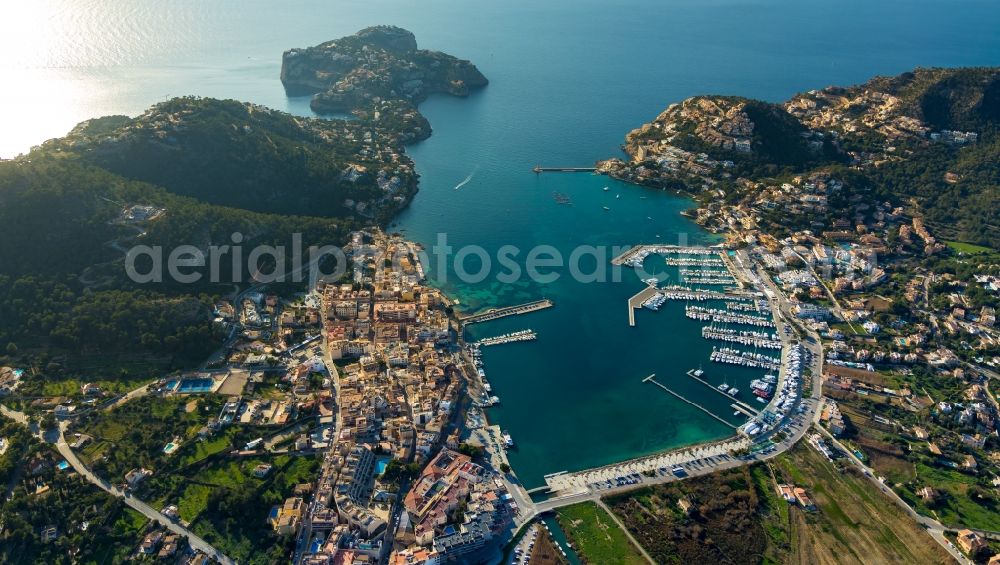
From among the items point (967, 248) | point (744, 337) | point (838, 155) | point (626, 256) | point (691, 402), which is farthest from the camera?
point (838, 155)

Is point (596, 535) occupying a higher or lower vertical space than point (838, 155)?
lower

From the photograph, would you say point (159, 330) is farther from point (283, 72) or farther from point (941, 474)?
point (283, 72)

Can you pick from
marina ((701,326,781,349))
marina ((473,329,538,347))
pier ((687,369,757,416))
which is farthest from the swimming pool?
marina ((701,326,781,349))

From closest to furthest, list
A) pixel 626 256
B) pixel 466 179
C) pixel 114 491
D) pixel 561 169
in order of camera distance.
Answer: pixel 114 491 < pixel 626 256 < pixel 466 179 < pixel 561 169

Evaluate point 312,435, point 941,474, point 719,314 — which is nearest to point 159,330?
point 312,435

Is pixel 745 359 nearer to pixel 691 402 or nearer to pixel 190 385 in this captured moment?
pixel 691 402

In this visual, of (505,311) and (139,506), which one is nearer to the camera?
(139,506)

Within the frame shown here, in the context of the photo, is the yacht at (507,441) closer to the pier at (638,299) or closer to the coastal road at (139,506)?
the coastal road at (139,506)

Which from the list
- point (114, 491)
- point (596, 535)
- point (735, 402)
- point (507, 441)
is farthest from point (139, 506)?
point (735, 402)

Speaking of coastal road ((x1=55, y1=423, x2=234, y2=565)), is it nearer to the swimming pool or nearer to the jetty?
the swimming pool
